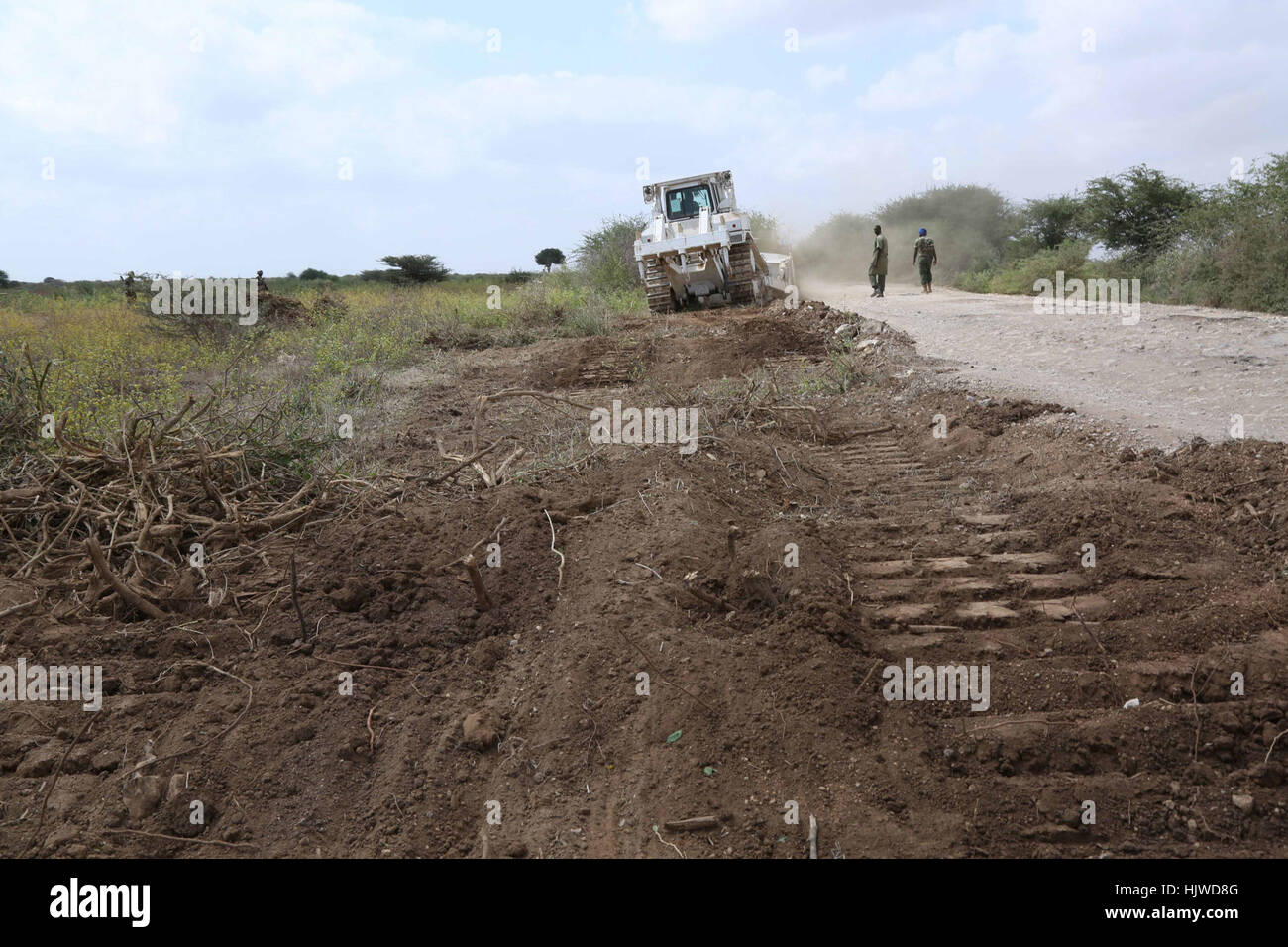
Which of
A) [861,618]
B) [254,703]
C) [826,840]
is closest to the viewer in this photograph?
[826,840]

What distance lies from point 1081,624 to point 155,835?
3735mm

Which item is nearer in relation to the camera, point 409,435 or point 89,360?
point 409,435

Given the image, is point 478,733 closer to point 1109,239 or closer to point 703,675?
point 703,675

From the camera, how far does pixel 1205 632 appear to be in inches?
145

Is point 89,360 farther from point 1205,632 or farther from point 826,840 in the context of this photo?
point 1205,632

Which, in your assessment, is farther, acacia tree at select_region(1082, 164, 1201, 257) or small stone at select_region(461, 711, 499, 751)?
acacia tree at select_region(1082, 164, 1201, 257)

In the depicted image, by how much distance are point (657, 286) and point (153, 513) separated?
532 inches

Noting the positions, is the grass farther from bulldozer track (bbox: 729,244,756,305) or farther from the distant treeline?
the distant treeline

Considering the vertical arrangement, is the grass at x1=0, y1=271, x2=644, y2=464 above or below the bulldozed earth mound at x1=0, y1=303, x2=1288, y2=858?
above

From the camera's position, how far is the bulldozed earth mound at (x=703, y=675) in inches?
115

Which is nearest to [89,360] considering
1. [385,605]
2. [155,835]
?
[385,605]

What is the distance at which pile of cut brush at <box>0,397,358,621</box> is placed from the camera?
14.9 feet

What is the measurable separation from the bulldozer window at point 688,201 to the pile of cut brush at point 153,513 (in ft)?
48.3

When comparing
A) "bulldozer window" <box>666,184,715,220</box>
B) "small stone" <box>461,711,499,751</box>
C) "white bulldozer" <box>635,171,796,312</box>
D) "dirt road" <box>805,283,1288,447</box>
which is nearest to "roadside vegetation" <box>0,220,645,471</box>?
"white bulldozer" <box>635,171,796,312</box>
